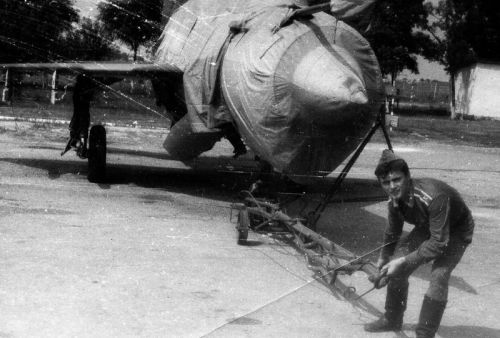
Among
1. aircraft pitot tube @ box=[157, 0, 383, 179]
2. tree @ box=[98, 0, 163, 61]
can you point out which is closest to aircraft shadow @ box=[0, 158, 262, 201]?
aircraft pitot tube @ box=[157, 0, 383, 179]

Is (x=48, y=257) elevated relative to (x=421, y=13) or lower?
lower

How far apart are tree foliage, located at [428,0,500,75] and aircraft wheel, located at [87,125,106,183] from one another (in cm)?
3402

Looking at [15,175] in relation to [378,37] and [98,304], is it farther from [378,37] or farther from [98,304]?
[378,37]

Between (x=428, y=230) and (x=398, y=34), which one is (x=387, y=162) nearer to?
(x=428, y=230)

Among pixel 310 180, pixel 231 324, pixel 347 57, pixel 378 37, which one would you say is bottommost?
pixel 231 324

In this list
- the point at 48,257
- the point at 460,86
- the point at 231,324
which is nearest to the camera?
the point at 231,324

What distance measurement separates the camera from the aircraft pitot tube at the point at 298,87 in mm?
8109

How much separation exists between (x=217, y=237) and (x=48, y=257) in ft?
7.43

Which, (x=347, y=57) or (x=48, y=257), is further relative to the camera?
(x=347, y=57)

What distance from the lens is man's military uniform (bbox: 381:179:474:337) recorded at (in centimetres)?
568

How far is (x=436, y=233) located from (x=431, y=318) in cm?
64

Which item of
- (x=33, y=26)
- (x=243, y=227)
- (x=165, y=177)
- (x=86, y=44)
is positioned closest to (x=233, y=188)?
(x=165, y=177)

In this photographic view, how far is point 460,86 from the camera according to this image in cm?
4962

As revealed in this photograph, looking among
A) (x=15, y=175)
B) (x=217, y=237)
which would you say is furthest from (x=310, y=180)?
(x=15, y=175)
